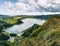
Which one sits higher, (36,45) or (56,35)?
(56,35)

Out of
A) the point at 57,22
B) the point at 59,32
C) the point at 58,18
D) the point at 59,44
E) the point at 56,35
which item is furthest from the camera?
the point at 58,18

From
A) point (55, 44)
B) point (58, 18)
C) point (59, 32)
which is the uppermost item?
point (55, 44)

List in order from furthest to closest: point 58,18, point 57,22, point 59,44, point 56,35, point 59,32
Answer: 1. point 58,18
2. point 57,22
3. point 59,32
4. point 56,35
5. point 59,44

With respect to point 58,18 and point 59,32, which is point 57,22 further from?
point 59,32

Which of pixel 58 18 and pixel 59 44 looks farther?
pixel 58 18

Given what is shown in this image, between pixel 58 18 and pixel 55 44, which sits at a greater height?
pixel 55 44

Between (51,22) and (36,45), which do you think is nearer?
(36,45)

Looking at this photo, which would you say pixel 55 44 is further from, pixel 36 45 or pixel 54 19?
pixel 54 19

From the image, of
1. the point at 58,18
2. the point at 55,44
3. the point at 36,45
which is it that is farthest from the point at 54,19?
the point at 55,44

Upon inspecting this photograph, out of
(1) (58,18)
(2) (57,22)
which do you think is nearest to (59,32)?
(2) (57,22)
